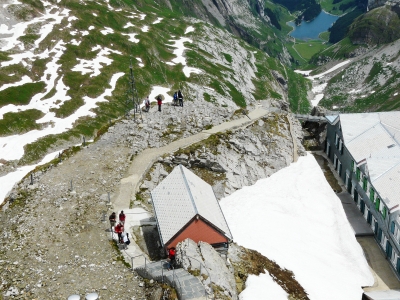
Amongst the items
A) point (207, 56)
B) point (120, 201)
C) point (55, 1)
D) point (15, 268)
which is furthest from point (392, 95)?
point (15, 268)

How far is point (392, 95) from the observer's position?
7101 inches

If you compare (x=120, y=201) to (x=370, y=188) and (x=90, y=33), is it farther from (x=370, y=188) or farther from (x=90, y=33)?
(x=90, y=33)

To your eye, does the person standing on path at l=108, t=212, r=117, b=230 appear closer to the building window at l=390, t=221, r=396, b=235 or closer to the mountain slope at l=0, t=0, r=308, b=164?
the building window at l=390, t=221, r=396, b=235

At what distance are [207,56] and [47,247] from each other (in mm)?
149028

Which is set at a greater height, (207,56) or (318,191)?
(318,191)

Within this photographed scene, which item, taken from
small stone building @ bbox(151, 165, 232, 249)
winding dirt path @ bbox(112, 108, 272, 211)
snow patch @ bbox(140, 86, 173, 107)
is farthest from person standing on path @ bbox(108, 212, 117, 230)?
snow patch @ bbox(140, 86, 173, 107)

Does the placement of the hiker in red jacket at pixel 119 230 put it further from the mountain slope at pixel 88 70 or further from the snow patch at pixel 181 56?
the snow patch at pixel 181 56

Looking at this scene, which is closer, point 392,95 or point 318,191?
point 318,191

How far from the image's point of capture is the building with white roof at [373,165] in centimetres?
5759

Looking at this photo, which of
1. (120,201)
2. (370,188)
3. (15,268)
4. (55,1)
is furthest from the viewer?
(55,1)

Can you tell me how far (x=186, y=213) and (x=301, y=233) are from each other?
22749 mm

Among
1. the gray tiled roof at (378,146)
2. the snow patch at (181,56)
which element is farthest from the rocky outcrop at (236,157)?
the snow patch at (181,56)

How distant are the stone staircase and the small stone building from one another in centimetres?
379

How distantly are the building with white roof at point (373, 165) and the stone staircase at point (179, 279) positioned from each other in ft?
116
